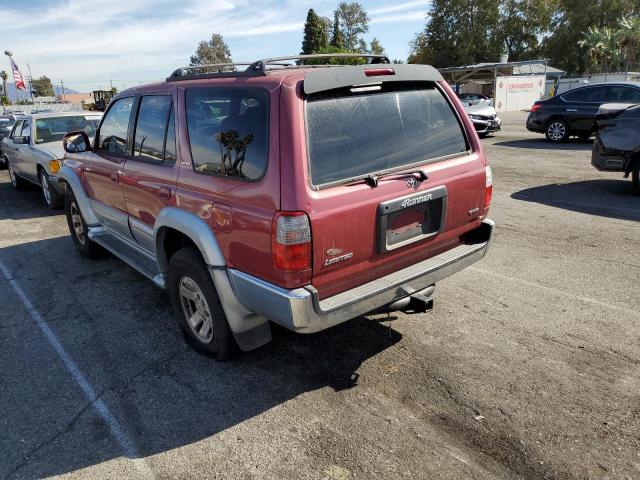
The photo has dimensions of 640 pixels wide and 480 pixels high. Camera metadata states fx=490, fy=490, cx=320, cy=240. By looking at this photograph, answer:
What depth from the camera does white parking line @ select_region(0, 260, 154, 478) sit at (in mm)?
2677

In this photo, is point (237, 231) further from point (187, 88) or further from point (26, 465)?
point (26, 465)

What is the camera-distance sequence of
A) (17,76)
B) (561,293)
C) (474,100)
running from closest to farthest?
(561,293) → (474,100) → (17,76)

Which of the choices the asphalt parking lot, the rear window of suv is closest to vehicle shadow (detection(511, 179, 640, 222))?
the asphalt parking lot

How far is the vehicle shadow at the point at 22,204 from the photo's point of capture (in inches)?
332

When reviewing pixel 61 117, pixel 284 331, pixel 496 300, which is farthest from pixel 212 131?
pixel 61 117

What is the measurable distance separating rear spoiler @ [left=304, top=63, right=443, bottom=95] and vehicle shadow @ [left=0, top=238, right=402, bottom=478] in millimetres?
1887

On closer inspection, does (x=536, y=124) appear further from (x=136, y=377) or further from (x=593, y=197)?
(x=136, y=377)

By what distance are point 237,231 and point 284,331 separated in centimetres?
131

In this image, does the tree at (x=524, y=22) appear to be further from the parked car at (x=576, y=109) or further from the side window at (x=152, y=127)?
the side window at (x=152, y=127)

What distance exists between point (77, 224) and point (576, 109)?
43.9 ft

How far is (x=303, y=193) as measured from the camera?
262cm

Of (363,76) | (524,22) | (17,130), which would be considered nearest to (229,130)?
(363,76)

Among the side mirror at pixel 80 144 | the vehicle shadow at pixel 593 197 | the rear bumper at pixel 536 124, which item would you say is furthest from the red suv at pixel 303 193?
the rear bumper at pixel 536 124

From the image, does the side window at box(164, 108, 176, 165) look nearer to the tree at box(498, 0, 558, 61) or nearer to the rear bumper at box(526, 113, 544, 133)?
the rear bumper at box(526, 113, 544, 133)
